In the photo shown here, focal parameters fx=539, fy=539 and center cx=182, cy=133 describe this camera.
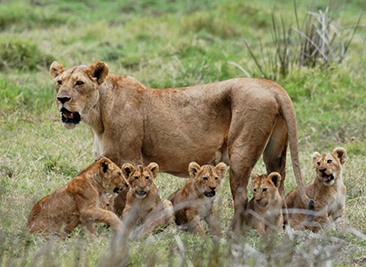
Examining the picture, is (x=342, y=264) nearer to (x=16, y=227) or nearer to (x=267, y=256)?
(x=267, y=256)

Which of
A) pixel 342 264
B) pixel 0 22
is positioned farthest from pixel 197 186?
pixel 0 22

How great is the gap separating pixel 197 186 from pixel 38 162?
224cm

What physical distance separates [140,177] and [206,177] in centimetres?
59

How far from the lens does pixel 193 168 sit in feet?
16.1

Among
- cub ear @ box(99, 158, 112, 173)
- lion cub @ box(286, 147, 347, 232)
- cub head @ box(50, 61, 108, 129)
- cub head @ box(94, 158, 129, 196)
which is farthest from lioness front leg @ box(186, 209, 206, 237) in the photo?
cub head @ box(50, 61, 108, 129)

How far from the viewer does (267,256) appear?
3.54 m

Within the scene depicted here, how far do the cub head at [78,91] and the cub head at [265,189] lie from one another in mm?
1698

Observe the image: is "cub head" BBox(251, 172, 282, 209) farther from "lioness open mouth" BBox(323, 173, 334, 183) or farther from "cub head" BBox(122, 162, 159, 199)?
"cub head" BBox(122, 162, 159, 199)

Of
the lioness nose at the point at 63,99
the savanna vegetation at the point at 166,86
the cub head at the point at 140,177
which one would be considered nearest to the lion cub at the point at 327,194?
the savanna vegetation at the point at 166,86

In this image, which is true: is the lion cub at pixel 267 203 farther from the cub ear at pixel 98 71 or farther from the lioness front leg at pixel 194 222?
the cub ear at pixel 98 71

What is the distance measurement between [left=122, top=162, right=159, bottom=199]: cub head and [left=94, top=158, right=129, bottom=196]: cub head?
130mm

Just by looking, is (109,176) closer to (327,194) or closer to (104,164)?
(104,164)

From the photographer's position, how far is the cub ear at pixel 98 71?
496 cm

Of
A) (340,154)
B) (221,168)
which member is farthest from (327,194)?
(221,168)
